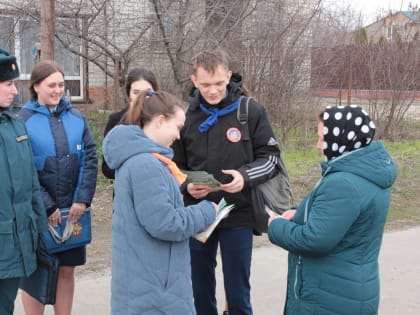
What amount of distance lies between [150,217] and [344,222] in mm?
866

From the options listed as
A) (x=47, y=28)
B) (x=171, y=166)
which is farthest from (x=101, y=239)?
(x=171, y=166)

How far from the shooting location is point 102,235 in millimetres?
5559

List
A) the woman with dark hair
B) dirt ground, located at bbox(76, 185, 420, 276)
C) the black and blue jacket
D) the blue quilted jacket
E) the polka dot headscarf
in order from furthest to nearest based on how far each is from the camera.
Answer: dirt ground, located at bbox(76, 185, 420, 276) → the woman with dark hair → the black and blue jacket → the polka dot headscarf → the blue quilted jacket

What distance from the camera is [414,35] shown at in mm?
11984

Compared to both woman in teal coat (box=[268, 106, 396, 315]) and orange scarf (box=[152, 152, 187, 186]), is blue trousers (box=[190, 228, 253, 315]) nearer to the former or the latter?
woman in teal coat (box=[268, 106, 396, 315])

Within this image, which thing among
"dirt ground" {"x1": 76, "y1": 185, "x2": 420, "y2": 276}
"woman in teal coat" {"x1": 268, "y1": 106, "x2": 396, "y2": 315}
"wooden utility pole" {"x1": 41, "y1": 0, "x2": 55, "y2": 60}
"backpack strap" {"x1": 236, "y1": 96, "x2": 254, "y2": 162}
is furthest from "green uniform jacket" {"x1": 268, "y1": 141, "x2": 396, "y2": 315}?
"wooden utility pole" {"x1": 41, "y1": 0, "x2": 55, "y2": 60}

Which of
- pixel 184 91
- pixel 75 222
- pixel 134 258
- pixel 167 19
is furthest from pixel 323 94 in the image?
pixel 134 258

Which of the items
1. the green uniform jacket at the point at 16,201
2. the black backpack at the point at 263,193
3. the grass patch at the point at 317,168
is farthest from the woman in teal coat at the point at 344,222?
the grass patch at the point at 317,168

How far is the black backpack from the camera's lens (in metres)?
3.17

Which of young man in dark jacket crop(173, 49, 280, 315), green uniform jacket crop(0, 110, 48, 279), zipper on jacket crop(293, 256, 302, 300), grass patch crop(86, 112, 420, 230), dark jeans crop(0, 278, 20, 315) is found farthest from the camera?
grass patch crop(86, 112, 420, 230)

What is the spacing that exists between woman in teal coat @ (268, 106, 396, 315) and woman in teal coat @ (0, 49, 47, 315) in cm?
142

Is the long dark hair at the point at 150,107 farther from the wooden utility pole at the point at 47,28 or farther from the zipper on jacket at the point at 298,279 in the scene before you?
the wooden utility pole at the point at 47,28

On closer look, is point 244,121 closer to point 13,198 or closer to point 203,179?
point 203,179

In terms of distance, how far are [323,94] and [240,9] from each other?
2.56 meters
